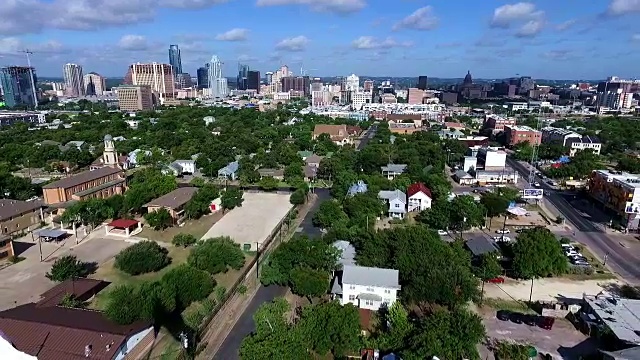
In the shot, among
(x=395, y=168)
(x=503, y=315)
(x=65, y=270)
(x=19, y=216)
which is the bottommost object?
(x=503, y=315)

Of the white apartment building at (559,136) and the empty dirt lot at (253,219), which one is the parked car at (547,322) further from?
the white apartment building at (559,136)

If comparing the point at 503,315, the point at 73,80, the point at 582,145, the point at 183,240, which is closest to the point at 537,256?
the point at 503,315

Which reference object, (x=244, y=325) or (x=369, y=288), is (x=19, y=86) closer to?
(x=244, y=325)

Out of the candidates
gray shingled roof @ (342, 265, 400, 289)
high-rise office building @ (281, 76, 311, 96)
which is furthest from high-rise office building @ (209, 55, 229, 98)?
gray shingled roof @ (342, 265, 400, 289)

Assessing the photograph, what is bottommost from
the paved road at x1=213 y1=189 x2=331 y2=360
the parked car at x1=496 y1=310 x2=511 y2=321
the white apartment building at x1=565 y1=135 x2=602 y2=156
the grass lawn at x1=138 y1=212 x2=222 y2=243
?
the grass lawn at x1=138 y1=212 x2=222 y2=243

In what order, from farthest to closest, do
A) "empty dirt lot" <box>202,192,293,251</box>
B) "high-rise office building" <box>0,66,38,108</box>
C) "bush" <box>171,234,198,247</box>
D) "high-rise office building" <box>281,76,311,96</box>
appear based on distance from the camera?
1. "high-rise office building" <box>281,76,311,96</box>
2. "high-rise office building" <box>0,66,38,108</box>
3. "empty dirt lot" <box>202,192,293,251</box>
4. "bush" <box>171,234,198,247</box>

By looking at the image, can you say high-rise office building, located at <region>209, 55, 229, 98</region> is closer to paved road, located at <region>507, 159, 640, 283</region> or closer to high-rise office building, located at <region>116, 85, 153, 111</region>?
high-rise office building, located at <region>116, 85, 153, 111</region>
